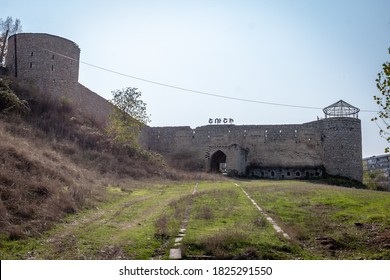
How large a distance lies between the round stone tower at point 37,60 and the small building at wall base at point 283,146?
41.9ft

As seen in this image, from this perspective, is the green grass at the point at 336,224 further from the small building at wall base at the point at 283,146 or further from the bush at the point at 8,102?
the small building at wall base at the point at 283,146

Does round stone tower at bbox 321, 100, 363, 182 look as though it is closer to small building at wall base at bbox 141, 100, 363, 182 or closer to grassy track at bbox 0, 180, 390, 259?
small building at wall base at bbox 141, 100, 363, 182

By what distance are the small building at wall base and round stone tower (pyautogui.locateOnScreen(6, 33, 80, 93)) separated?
41.9 ft

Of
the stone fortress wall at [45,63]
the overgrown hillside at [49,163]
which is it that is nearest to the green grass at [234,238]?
the overgrown hillside at [49,163]

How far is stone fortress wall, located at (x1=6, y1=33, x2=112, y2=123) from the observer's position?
2364 cm

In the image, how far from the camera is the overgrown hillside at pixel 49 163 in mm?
8367

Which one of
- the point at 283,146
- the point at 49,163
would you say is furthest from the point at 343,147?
the point at 49,163

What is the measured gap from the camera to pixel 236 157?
3033cm

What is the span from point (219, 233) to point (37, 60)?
20.9 meters

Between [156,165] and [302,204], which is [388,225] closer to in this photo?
[302,204]

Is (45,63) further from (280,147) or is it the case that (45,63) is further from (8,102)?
(280,147)

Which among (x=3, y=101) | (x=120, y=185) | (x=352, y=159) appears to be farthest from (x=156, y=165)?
(x=352, y=159)

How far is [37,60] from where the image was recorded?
936 inches

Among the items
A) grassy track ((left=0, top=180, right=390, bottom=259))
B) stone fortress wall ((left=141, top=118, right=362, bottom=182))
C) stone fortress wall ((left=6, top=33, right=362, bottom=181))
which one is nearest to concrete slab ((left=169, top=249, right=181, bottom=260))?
grassy track ((left=0, top=180, right=390, bottom=259))
